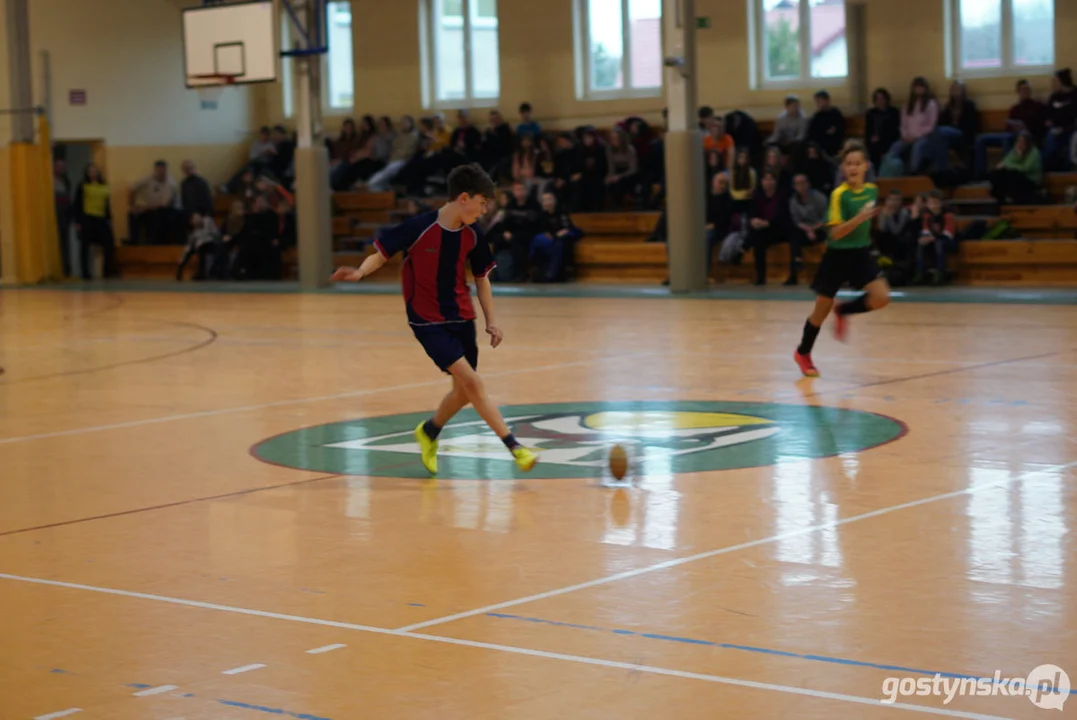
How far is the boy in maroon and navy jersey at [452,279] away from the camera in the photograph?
7.47 metres

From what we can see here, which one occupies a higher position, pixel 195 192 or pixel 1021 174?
pixel 195 192

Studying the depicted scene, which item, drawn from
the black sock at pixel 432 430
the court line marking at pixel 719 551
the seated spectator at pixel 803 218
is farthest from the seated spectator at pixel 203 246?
the court line marking at pixel 719 551

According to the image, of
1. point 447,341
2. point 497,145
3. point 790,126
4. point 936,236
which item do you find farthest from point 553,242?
point 447,341

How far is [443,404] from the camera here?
783 centimetres

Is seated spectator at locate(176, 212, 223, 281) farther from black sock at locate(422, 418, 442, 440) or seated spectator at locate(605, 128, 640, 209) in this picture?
black sock at locate(422, 418, 442, 440)

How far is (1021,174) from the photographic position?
Result: 797 inches

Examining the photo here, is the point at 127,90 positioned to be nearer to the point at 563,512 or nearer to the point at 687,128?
the point at 687,128

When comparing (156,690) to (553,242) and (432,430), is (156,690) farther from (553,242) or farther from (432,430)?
(553,242)

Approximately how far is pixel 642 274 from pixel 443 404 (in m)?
15.4

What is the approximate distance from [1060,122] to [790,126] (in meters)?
3.92

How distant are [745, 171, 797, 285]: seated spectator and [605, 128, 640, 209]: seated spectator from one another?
2859mm

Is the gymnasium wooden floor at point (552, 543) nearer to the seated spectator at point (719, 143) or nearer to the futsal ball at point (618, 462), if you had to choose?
the futsal ball at point (618, 462)

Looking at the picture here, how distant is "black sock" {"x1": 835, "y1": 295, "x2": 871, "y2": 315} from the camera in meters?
11.5

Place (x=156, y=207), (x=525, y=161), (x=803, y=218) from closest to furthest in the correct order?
(x=803, y=218) → (x=525, y=161) → (x=156, y=207)
